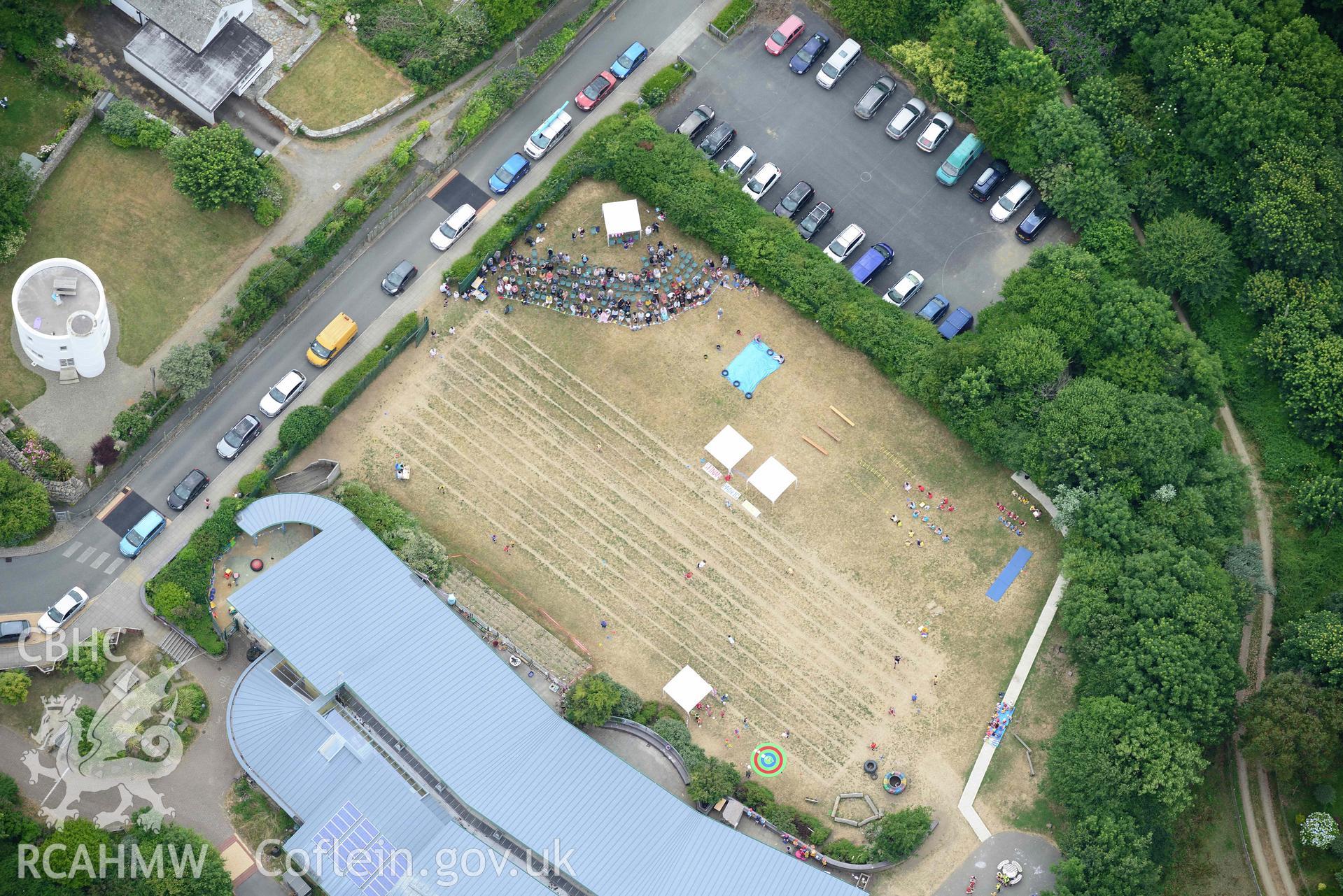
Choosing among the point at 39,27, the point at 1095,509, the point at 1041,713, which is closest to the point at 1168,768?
the point at 1041,713

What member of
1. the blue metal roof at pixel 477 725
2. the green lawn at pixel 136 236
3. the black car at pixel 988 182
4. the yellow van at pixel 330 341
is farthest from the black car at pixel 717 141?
the blue metal roof at pixel 477 725


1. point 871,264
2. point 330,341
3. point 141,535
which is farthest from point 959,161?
point 141,535

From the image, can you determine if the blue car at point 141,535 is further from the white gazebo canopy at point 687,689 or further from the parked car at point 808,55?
the parked car at point 808,55

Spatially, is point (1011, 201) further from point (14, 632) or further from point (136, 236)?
point (14, 632)

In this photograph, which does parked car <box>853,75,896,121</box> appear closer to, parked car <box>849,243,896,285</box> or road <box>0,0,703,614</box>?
parked car <box>849,243,896,285</box>

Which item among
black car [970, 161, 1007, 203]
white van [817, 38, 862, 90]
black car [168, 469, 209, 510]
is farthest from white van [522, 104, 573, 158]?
black car [168, 469, 209, 510]

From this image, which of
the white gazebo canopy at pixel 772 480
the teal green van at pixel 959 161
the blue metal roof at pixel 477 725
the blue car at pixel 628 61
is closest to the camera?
the blue metal roof at pixel 477 725
